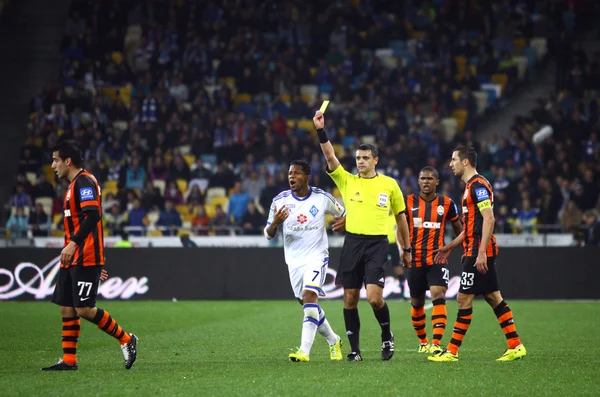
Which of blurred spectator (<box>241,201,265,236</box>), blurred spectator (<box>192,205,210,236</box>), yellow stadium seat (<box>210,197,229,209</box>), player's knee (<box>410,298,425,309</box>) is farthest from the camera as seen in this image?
yellow stadium seat (<box>210,197,229,209</box>)

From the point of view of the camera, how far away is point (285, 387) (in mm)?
8703

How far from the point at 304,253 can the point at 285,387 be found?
108 inches

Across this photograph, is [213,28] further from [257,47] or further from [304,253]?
[304,253]

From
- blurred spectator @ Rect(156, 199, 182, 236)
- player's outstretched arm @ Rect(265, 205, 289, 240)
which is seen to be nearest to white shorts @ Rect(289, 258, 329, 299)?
player's outstretched arm @ Rect(265, 205, 289, 240)

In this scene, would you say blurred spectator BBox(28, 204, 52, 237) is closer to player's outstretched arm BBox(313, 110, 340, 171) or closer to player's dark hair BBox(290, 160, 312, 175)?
player's dark hair BBox(290, 160, 312, 175)

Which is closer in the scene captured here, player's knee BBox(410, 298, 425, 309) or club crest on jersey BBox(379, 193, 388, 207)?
club crest on jersey BBox(379, 193, 388, 207)

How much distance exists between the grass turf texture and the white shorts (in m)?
0.82

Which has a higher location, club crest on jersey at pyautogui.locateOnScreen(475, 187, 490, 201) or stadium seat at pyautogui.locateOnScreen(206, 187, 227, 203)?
club crest on jersey at pyautogui.locateOnScreen(475, 187, 490, 201)

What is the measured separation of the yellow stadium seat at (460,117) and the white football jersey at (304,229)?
20.0 metres

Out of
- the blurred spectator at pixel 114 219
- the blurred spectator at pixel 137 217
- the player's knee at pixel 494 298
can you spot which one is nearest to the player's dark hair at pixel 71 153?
the player's knee at pixel 494 298

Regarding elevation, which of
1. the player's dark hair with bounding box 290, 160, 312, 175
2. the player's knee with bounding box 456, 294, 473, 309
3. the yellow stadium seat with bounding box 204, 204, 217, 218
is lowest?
the player's knee with bounding box 456, 294, 473, 309

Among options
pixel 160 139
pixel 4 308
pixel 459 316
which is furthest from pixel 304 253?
pixel 160 139

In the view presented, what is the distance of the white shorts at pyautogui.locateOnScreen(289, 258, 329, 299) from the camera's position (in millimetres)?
11102

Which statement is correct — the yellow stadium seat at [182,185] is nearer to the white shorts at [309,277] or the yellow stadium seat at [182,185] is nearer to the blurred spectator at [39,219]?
the blurred spectator at [39,219]
